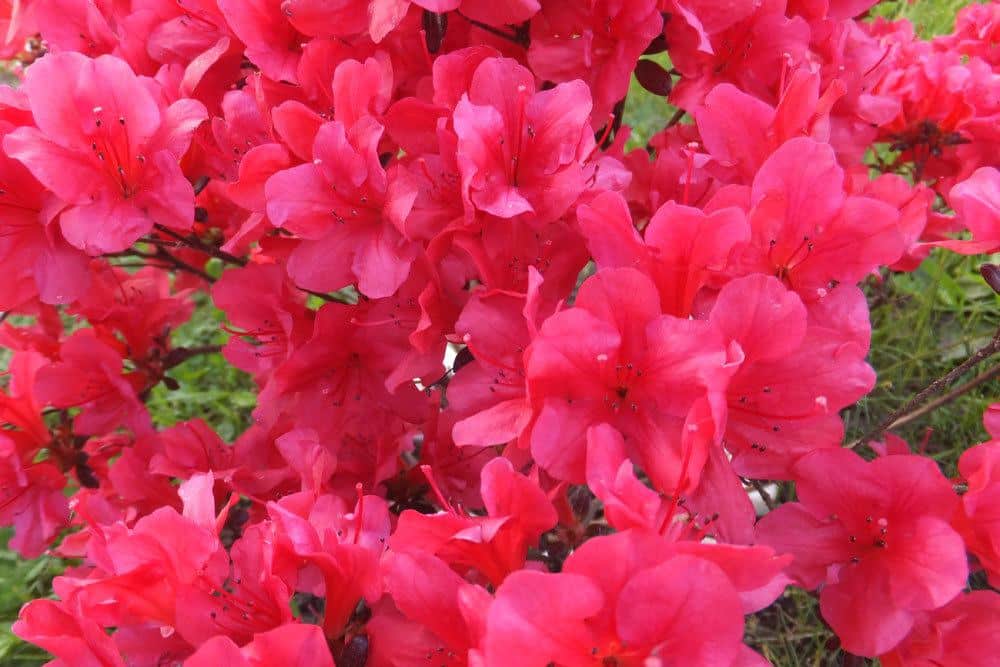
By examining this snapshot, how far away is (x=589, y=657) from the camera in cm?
76

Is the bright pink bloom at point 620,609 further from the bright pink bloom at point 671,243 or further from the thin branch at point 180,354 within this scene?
the thin branch at point 180,354

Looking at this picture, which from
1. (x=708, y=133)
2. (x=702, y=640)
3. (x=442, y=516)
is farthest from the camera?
(x=708, y=133)

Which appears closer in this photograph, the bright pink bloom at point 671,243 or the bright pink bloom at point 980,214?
the bright pink bloom at point 671,243

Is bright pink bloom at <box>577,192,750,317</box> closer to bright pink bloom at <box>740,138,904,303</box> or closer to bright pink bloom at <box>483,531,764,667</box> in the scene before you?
bright pink bloom at <box>740,138,904,303</box>

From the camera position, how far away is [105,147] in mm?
1149

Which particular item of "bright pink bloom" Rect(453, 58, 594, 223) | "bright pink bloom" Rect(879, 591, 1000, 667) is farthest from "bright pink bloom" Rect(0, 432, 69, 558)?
"bright pink bloom" Rect(879, 591, 1000, 667)

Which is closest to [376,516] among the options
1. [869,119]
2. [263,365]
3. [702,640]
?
[702,640]

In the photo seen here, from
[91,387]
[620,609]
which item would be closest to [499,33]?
[620,609]

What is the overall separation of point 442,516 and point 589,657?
20cm

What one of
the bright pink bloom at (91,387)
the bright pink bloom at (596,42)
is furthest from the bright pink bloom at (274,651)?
the bright pink bloom at (91,387)

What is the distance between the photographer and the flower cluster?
842 mm

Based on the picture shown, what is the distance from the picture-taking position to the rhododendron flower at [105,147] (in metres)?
1.09

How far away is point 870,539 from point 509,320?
0.51m

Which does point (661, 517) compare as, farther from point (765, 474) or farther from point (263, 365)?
point (263, 365)
